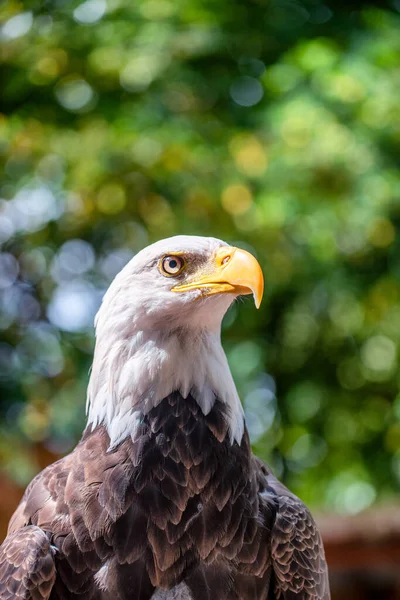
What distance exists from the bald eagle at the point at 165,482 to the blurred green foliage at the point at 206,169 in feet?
10.2

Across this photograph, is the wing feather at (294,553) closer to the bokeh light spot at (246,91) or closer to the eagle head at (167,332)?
the eagle head at (167,332)

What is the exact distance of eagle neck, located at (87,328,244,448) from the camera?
9.84ft

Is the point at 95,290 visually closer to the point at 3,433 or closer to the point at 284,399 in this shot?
the point at 3,433

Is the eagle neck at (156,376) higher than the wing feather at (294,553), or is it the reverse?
the eagle neck at (156,376)

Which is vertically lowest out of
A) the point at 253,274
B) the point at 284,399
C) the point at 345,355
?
the point at 284,399

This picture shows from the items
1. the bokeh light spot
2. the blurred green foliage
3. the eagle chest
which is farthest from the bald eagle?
the bokeh light spot

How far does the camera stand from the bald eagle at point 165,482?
283cm

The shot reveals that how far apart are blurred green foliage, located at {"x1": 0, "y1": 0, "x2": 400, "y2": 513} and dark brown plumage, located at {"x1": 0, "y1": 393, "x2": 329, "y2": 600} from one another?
3.26 metres

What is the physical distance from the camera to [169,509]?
2883 millimetres

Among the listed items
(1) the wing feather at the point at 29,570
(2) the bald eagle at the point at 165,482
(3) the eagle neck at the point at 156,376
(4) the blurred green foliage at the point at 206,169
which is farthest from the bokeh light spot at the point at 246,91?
(1) the wing feather at the point at 29,570

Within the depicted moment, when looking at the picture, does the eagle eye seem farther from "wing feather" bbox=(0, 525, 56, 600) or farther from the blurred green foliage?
the blurred green foliage

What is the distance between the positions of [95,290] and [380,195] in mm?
3014

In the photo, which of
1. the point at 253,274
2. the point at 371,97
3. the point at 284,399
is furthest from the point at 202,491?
the point at 284,399

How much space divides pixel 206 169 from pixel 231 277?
3.70 m
